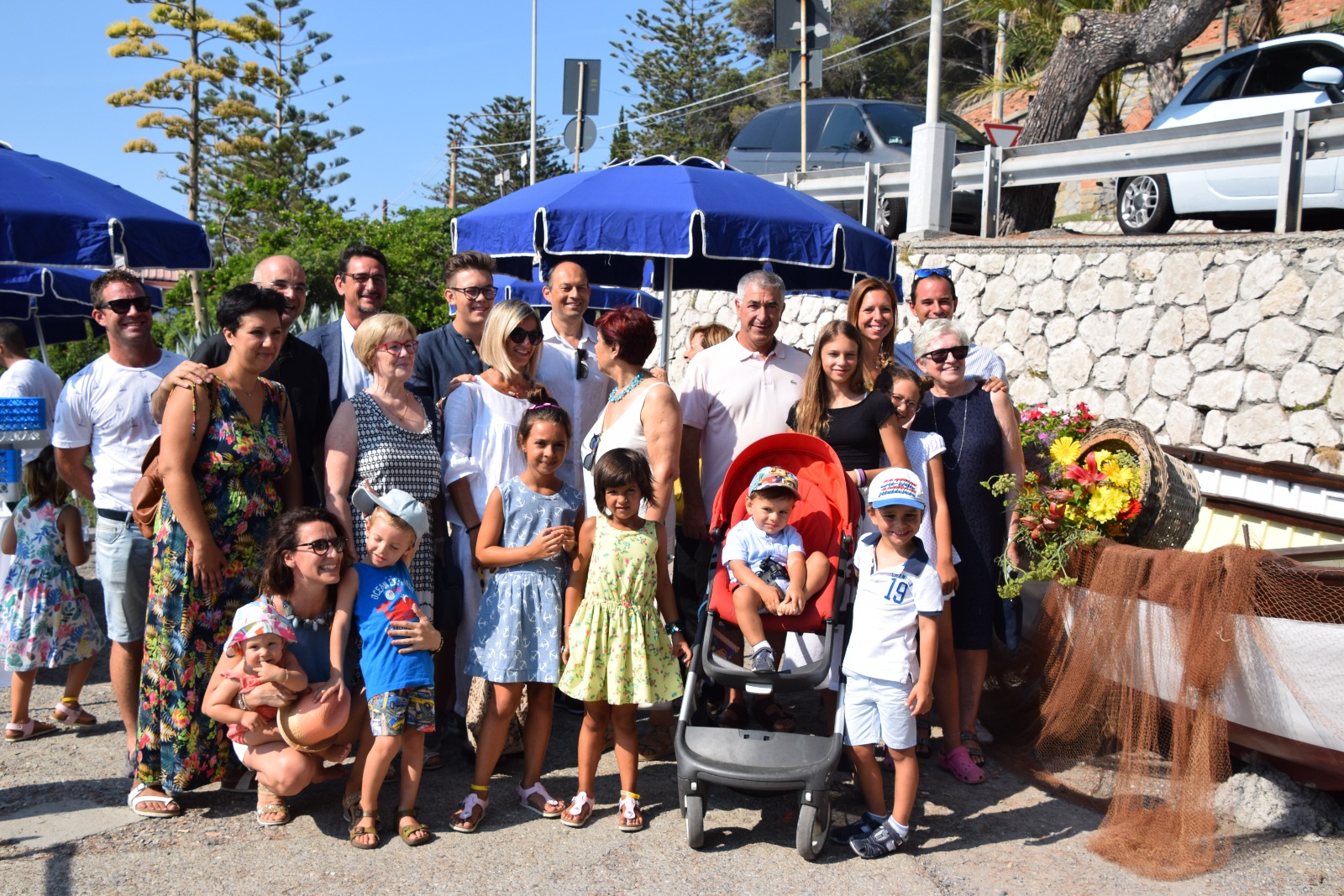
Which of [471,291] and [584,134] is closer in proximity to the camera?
[471,291]

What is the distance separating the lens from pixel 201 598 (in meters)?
4.18

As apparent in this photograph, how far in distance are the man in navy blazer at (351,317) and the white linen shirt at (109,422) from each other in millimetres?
788

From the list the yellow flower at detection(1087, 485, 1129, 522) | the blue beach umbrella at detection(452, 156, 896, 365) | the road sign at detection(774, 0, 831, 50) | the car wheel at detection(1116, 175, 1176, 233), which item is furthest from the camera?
the road sign at detection(774, 0, 831, 50)

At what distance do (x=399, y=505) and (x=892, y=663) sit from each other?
1924 millimetres

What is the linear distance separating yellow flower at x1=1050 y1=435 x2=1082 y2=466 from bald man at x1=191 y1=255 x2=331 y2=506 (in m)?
3.25

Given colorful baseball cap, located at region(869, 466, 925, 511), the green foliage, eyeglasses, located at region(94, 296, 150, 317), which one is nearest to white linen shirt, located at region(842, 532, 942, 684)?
colorful baseball cap, located at region(869, 466, 925, 511)

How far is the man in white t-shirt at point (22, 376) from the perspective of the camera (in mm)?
5906

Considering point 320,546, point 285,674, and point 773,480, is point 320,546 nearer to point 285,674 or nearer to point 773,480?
point 285,674

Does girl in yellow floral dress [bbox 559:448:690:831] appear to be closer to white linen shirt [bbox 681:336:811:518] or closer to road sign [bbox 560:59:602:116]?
white linen shirt [bbox 681:336:811:518]

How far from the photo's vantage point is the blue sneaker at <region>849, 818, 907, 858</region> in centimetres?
403

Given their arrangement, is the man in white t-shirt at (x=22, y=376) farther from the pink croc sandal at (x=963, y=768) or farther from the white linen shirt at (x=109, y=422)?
the pink croc sandal at (x=963, y=768)

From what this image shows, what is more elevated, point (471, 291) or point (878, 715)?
point (471, 291)

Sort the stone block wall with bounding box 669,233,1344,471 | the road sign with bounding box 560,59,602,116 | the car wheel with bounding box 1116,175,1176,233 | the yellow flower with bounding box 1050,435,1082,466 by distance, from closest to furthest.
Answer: the yellow flower with bounding box 1050,435,1082,466
the stone block wall with bounding box 669,233,1344,471
the car wheel with bounding box 1116,175,1176,233
the road sign with bounding box 560,59,602,116

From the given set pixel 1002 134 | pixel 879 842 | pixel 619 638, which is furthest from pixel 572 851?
pixel 1002 134
